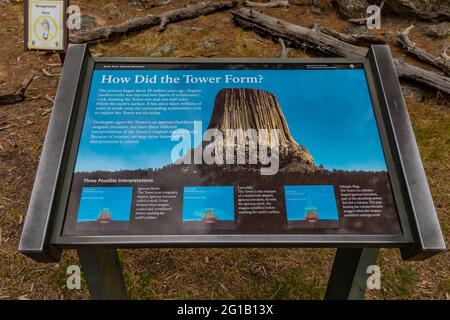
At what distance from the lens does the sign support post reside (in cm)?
201

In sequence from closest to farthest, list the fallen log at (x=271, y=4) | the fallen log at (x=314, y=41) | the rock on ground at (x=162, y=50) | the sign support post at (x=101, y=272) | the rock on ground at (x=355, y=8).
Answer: the sign support post at (x=101, y=272), the fallen log at (x=314, y=41), the rock on ground at (x=162, y=50), the rock on ground at (x=355, y=8), the fallen log at (x=271, y=4)

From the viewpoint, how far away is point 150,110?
210 cm

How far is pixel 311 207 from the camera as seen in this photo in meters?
1.85

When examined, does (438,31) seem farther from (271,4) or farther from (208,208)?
(208,208)

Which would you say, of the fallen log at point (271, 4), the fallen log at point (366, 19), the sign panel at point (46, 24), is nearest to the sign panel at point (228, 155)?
the sign panel at point (46, 24)

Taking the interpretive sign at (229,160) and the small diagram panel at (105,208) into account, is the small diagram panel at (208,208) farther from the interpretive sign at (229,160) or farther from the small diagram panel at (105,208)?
the small diagram panel at (105,208)

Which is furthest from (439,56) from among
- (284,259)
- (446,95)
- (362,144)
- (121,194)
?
(121,194)

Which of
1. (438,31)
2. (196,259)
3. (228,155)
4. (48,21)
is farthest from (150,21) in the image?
(228,155)

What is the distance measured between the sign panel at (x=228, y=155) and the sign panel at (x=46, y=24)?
7.25 feet

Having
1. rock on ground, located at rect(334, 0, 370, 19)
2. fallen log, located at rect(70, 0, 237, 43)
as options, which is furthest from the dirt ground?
rock on ground, located at rect(334, 0, 370, 19)

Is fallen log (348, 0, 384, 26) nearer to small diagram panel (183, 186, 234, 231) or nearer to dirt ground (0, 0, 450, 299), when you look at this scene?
dirt ground (0, 0, 450, 299)

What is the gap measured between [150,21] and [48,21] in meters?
2.58

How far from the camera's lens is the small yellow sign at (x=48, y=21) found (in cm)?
410
